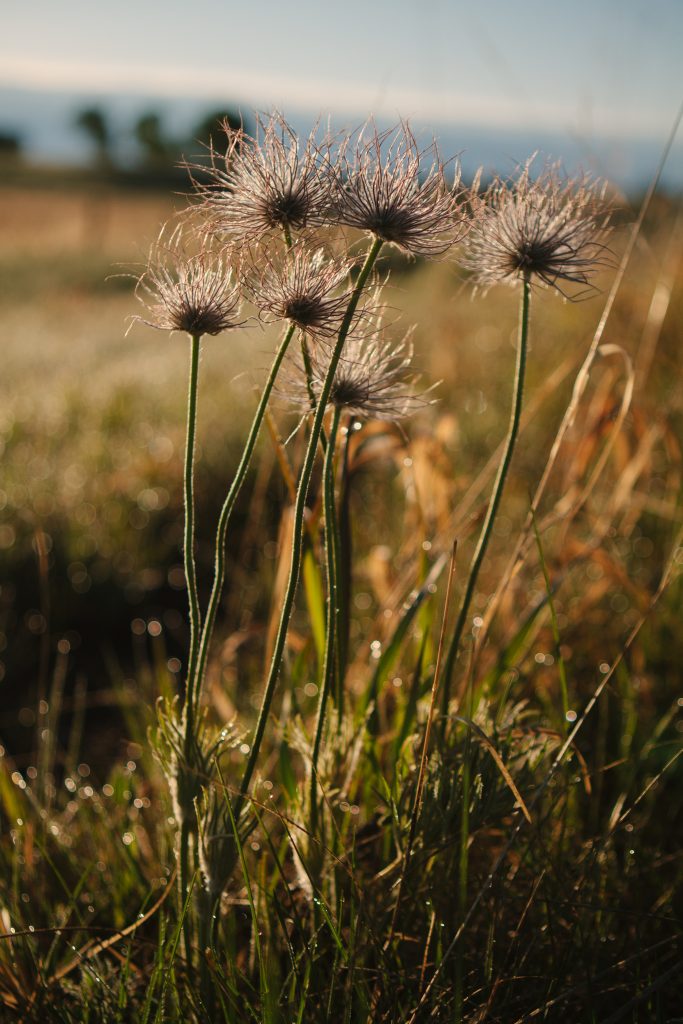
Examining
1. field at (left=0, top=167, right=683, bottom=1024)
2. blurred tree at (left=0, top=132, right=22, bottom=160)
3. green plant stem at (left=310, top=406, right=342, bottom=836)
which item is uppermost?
blurred tree at (left=0, top=132, right=22, bottom=160)

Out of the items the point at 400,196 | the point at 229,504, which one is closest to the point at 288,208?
the point at 400,196

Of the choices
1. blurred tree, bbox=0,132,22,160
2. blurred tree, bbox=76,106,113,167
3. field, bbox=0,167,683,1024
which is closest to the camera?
field, bbox=0,167,683,1024

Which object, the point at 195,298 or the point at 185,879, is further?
the point at 185,879

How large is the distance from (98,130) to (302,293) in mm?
63403

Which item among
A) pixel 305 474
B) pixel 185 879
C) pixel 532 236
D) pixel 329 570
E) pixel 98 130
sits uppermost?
pixel 98 130

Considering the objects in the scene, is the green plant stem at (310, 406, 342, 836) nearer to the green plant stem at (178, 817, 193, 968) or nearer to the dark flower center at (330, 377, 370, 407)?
the dark flower center at (330, 377, 370, 407)

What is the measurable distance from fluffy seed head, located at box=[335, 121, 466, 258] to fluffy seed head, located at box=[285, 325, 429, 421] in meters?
0.15

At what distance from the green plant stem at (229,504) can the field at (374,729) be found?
4.0 inches

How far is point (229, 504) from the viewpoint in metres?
1.00

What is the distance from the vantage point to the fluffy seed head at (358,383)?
1132 mm

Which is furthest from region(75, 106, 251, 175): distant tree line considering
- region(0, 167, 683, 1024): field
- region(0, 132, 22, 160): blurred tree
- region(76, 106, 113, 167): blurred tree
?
region(0, 167, 683, 1024): field

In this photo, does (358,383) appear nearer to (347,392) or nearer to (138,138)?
(347,392)

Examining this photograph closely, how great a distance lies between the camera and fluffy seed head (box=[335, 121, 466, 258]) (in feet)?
3.15

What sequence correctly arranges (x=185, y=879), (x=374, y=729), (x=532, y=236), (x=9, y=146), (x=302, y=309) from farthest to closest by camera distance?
(x=9, y=146) → (x=374, y=729) → (x=185, y=879) → (x=532, y=236) → (x=302, y=309)
